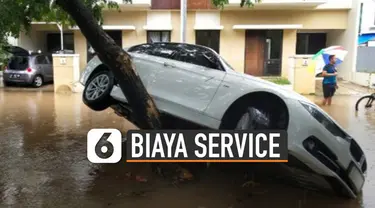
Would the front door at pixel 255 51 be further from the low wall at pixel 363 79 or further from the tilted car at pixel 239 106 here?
the tilted car at pixel 239 106

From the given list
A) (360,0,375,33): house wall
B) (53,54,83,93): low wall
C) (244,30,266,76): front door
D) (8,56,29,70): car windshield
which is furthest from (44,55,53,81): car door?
(360,0,375,33): house wall

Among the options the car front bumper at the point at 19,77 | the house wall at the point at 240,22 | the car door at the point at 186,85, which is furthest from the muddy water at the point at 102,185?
the house wall at the point at 240,22

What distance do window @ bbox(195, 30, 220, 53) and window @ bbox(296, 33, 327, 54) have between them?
17.2 ft

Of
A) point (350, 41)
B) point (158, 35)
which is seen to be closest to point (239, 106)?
point (158, 35)

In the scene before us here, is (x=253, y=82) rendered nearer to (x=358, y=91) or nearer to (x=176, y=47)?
(x=176, y=47)

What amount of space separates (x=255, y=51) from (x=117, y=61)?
15830 mm

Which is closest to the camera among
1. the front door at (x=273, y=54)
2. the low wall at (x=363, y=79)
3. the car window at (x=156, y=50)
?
the car window at (x=156, y=50)

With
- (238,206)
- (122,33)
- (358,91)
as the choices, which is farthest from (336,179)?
(122,33)

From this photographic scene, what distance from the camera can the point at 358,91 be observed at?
15.9m

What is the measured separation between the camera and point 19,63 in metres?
16.3

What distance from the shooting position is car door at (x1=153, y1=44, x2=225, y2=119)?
4.96 m

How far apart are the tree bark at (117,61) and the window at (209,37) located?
15.2 meters

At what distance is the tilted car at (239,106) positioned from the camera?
4.30 metres

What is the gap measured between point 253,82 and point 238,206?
5.42 ft
